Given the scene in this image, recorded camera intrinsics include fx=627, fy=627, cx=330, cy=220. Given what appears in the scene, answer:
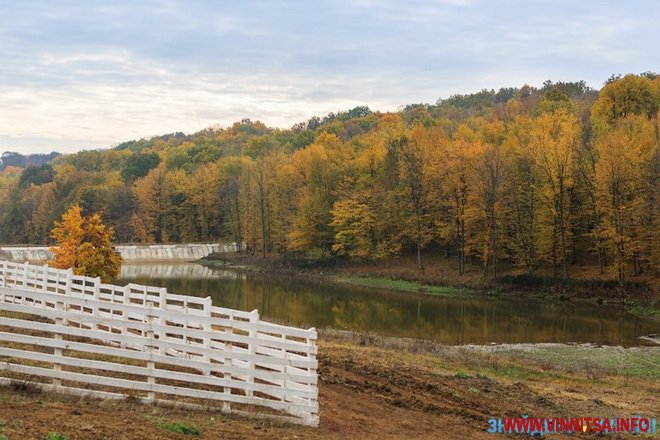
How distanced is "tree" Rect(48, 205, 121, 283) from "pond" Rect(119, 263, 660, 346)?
8.37m

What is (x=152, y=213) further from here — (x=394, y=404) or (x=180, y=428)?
(x=180, y=428)

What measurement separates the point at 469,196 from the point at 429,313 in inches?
814

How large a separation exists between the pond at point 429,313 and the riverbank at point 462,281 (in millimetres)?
1901

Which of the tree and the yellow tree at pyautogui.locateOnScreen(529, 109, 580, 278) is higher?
the yellow tree at pyautogui.locateOnScreen(529, 109, 580, 278)

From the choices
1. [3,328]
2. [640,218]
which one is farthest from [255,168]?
[3,328]

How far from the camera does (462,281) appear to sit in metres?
58.7

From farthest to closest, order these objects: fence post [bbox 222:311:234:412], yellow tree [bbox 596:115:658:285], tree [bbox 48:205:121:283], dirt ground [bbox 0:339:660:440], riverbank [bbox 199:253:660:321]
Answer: yellow tree [bbox 596:115:658:285] < riverbank [bbox 199:253:660:321] < tree [bbox 48:205:121:283] < fence post [bbox 222:311:234:412] < dirt ground [bbox 0:339:660:440]

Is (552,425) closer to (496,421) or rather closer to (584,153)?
(496,421)

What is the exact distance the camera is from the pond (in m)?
35.2

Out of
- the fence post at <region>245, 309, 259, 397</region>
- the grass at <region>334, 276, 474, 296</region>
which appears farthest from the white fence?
the grass at <region>334, 276, 474, 296</region>

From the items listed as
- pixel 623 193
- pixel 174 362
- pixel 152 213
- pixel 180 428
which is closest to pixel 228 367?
pixel 174 362

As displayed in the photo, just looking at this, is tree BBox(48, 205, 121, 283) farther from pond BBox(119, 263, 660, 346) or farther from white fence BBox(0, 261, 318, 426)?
white fence BBox(0, 261, 318, 426)

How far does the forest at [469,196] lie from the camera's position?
169 feet

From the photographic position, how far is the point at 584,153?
5650cm
